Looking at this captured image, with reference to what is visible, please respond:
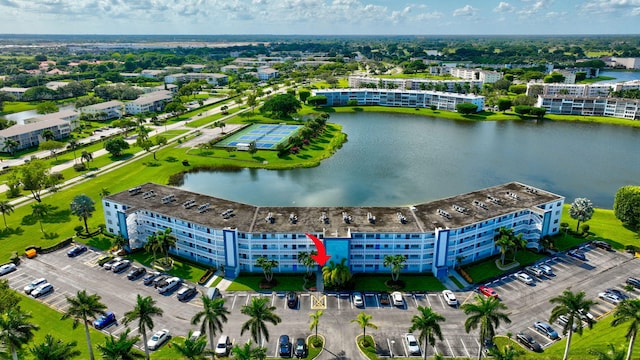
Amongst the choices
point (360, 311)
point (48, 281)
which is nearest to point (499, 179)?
point (360, 311)

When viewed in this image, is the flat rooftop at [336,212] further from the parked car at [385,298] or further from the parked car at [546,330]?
the parked car at [546,330]

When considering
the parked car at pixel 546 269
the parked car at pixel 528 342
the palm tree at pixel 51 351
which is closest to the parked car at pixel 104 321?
the palm tree at pixel 51 351

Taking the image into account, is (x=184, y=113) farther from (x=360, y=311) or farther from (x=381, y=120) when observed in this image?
(x=360, y=311)

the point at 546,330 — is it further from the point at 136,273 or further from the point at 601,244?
the point at 136,273

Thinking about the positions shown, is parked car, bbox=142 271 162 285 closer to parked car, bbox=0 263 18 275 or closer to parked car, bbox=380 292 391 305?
parked car, bbox=0 263 18 275

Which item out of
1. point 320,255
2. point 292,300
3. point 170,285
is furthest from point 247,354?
point 170,285

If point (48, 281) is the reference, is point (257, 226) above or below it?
above
